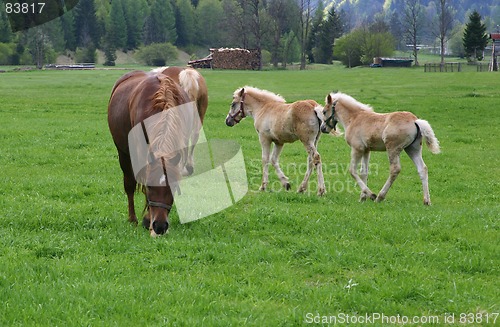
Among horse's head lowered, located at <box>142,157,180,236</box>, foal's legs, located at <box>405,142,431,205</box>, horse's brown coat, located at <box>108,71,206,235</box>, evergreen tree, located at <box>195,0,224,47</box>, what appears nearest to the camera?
horse's head lowered, located at <box>142,157,180,236</box>

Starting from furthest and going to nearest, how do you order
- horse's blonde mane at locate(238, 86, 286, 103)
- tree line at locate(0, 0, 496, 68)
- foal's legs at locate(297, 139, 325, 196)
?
tree line at locate(0, 0, 496, 68)
horse's blonde mane at locate(238, 86, 286, 103)
foal's legs at locate(297, 139, 325, 196)

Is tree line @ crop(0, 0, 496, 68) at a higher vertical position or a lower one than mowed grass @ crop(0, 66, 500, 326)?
higher

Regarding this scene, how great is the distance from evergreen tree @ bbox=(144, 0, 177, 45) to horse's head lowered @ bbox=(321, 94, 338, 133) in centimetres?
11445

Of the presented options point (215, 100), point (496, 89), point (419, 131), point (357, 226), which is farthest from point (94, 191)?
point (496, 89)

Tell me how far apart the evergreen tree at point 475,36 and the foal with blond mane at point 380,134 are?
87.7m

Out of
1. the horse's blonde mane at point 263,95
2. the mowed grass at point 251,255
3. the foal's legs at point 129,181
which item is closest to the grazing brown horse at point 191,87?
the horse's blonde mane at point 263,95

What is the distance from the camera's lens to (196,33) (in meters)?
128

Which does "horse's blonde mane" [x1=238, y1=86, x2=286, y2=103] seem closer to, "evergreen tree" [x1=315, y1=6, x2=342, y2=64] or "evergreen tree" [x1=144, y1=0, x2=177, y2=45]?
"evergreen tree" [x1=315, y1=6, x2=342, y2=64]

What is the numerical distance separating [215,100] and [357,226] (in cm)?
2557

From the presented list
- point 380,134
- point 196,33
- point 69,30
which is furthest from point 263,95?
point 196,33

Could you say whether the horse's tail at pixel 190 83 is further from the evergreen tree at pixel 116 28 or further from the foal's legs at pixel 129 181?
the evergreen tree at pixel 116 28

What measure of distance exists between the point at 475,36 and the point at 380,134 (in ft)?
293

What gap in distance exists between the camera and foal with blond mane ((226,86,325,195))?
11297 mm

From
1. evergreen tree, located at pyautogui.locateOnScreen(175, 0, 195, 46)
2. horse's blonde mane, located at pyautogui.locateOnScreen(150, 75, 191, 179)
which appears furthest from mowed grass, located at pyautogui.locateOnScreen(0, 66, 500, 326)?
evergreen tree, located at pyautogui.locateOnScreen(175, 0, 195, 46)
